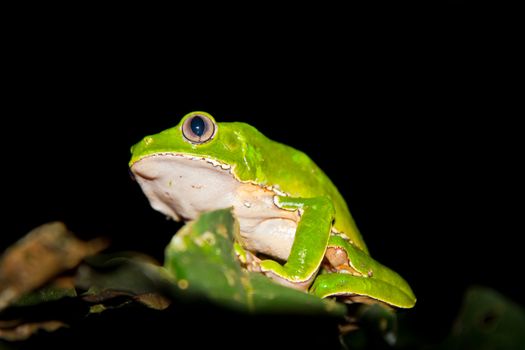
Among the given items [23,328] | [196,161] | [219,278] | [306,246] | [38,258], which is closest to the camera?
[219,278]

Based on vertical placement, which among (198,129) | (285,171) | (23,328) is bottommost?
(23,328)

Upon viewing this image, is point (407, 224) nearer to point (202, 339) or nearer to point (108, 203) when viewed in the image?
point (108, 203)

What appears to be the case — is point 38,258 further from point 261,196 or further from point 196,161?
point 261,196

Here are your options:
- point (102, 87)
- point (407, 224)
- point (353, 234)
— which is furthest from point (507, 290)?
point (102, 87)

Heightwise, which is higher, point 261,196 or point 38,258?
point 261,196

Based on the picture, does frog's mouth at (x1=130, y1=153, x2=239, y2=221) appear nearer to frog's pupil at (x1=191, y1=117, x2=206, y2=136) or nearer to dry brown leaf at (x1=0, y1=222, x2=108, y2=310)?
frog's pupil at (x1=191, y1=117, x2=206, y2=136)

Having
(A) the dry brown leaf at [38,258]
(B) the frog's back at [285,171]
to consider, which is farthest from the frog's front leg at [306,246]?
(A) the dry brown leaf at [38,258]

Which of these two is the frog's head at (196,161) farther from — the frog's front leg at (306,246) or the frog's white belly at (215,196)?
the frog's front leg at (306,246)

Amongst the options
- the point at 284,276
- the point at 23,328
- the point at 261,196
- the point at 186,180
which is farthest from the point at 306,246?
the point at 23,328
